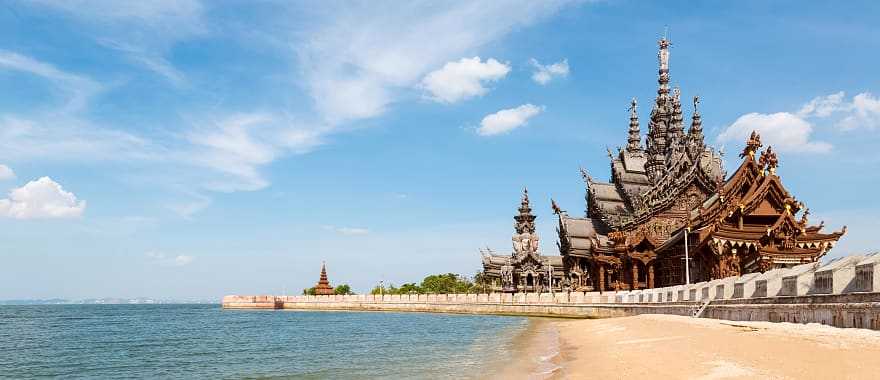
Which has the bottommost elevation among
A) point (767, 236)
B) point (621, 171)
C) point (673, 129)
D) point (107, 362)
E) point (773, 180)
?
point (107, 362)

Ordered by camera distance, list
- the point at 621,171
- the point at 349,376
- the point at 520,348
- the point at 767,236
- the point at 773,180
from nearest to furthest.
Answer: the point at 349,376 < the point at 520,348 < the point at 767,236 < the point at 773,180 < the point at 621,171

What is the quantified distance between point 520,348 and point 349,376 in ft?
33.8

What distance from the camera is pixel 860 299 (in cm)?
1736

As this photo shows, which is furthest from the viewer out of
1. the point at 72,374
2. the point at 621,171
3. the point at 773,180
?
the point at 621,171

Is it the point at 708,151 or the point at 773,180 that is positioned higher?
the point at 708,151

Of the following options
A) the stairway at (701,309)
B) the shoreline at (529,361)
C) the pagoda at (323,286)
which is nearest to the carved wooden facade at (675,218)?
the stairway at (701,309)

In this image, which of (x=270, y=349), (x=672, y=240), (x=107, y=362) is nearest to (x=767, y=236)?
(x=672, y=240)

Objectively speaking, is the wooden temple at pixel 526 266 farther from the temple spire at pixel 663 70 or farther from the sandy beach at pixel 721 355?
the sandy beach at pixel 721 355

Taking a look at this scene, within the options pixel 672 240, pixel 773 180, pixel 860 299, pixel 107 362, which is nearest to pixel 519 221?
pixel 672 240

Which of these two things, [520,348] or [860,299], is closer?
[860,299]

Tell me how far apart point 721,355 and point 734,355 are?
438mm

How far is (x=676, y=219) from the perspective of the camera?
7950 centimetres

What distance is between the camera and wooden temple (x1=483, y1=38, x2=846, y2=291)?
5475cm

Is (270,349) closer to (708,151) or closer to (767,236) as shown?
(767,236)
